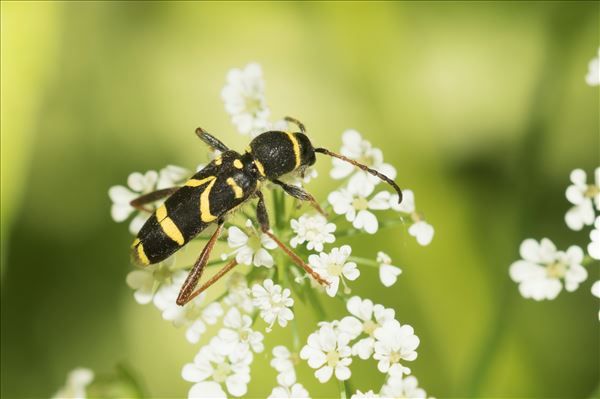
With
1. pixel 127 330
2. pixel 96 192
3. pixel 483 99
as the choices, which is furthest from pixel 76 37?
pixel 483 99

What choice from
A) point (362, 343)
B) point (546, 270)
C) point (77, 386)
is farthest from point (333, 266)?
point (77, 386)

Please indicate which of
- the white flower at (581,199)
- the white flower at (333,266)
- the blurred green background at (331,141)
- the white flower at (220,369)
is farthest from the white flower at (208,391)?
the white flower at (581,199)

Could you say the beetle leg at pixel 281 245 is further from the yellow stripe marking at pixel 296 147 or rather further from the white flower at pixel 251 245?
the yellow stripe marking at pixel 296 147

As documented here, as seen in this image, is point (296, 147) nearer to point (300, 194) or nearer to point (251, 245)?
point (300, 194)

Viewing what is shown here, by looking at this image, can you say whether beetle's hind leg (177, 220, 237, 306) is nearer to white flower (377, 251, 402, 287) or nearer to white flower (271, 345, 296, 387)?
white flower (271, 345, 296, 387)

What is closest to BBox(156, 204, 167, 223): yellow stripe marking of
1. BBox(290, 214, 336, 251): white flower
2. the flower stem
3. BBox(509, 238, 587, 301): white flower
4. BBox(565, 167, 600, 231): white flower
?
BBox(290, 214, 336, 251): white flower
